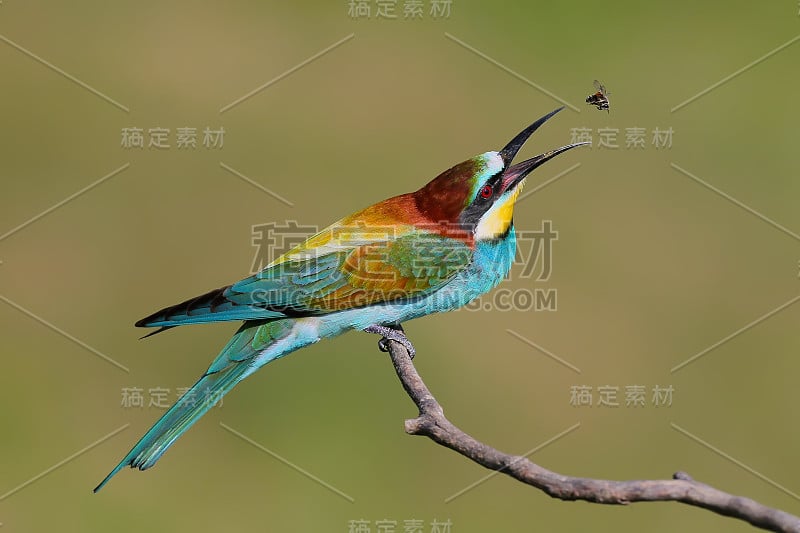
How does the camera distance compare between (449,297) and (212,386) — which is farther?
(449,297)

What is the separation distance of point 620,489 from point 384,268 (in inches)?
48.6

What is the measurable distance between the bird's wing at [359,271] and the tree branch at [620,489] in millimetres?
773

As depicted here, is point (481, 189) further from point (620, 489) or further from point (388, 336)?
point (620, 489)

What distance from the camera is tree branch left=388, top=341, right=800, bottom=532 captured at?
4.34 ft

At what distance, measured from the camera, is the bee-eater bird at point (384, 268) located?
8.20ft

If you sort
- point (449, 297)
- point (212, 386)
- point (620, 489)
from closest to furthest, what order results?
point (620, 489) < point (212, 386) < point (449, 297)

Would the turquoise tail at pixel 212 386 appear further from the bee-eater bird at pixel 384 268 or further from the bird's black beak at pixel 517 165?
the bird's black beak at pixel 517 165

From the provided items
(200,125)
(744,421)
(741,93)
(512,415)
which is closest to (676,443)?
(744,421)

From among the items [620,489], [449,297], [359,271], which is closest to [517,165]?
[449,297]

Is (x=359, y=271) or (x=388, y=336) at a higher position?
(x=359, y=271)

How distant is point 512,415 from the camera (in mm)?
3494

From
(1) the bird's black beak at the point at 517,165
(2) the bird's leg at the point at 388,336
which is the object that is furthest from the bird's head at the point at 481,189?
(2) the bird's leg at the point at 388,336

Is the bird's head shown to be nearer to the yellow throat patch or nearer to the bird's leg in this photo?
the yellow throat patch

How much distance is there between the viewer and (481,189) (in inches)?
101
